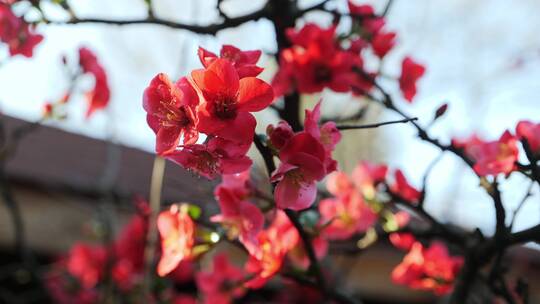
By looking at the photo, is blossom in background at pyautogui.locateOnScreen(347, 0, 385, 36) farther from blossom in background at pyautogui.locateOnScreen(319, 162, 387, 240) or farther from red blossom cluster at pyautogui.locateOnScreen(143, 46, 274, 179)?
red blossom cluster at pyautogui.locateOnScreen(143, 46, 274, 179)

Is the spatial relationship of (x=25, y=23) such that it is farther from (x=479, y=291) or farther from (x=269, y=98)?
(x=479, y=291)

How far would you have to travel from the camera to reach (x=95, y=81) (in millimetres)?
1788

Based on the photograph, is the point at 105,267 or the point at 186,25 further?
the point at 105,267

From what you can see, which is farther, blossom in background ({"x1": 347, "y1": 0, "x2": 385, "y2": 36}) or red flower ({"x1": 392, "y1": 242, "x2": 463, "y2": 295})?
red flower ({"x1": 392, "y1": 242, "x2": 463, "y2": 295})

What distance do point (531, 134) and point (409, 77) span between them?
1.86ft

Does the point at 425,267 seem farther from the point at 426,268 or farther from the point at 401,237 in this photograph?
the point at 401,237

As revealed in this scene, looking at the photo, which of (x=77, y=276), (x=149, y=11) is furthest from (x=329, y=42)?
(x=77, y=276)

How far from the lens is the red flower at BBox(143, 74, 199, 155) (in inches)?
30.8

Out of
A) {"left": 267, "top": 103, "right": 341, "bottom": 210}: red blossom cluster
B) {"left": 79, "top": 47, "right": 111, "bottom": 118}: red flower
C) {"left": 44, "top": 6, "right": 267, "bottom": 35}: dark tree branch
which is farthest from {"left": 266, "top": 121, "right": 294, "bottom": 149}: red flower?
{"left": 79, "top": 47, "right": 111, "bottom": 118}: red flower

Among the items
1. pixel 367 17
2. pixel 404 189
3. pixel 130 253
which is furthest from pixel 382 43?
pixel 130 253

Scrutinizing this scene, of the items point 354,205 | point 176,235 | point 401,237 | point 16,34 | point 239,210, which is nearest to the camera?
point 239,210

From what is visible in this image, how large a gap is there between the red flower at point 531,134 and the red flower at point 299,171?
441mm

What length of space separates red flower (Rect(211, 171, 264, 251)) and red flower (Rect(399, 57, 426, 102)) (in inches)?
26.7

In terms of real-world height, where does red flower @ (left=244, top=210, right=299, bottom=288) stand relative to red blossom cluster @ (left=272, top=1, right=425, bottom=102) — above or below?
below
